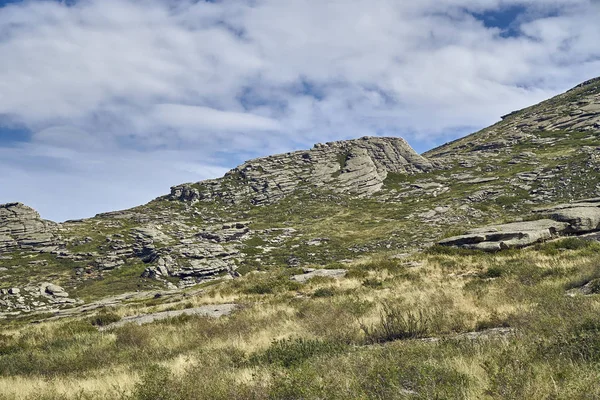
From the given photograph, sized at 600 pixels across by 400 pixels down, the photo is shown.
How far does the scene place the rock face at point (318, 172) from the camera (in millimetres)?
141125

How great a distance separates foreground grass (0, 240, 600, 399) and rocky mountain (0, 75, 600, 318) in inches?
584

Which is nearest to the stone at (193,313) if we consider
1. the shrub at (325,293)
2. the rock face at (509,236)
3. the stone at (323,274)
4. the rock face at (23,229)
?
the shrub at (325,293)

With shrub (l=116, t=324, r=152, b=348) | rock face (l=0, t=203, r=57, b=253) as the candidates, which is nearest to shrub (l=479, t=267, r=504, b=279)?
shrub (l=116, t=324, r=152, b=348)

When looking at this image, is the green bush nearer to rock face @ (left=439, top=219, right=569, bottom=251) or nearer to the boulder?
rock face @ (left=439, top=219, right=569, bottom=251)

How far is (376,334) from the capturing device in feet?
29.9

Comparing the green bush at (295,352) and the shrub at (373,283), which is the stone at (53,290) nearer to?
the shrub at (373,283)

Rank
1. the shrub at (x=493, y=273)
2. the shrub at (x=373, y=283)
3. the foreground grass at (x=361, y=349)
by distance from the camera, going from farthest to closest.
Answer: the shrub at (x=373, y=283) < the shrub at (x=493, y=273) < the foreground grass at (x=361, y=349)

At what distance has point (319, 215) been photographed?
379 ft

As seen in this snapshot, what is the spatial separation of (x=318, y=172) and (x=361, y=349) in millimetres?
146737

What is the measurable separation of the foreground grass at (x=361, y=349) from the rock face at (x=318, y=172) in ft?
393

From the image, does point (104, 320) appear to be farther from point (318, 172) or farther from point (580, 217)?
point (318, 172)

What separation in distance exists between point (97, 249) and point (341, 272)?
8987 centimetres

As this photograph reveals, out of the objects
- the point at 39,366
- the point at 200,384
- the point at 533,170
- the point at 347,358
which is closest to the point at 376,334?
the point at 347,358

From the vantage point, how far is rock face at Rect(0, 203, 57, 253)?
97688 mm
